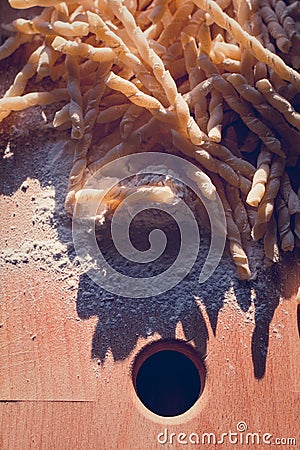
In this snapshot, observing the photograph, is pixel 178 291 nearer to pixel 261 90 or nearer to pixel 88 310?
pixel 88 310

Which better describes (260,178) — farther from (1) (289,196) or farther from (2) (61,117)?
(2) (61,117)

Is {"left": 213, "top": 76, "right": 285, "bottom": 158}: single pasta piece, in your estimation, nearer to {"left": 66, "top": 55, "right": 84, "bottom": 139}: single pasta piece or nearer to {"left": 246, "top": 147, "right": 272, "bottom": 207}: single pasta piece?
{"left": 246, "top": 147, "right": 272, "bottom": 207}: single pasta piece

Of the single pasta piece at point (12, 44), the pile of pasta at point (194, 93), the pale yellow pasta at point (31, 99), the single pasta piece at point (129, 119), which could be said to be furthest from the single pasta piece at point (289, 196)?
the single pasta piece at point (12, 44)

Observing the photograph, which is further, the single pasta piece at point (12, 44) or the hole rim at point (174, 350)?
the single pasta piece at point (12, 44)

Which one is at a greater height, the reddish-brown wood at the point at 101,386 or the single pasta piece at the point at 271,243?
the single pasta piece at the point at 271,243

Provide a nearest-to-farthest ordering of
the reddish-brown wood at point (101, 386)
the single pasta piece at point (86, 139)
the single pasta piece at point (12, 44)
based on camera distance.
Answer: the reddish-brown wood at point (101, 386)
the single pasta piece at point (86, 139)
the single pasta piece at point (12, 44)

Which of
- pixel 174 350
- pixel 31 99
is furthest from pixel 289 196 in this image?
pixel 31 99

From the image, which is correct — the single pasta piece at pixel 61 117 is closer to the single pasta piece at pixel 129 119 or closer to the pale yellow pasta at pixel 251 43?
the single pasta piece at pixel 129 119

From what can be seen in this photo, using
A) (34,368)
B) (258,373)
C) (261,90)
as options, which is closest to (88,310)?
(34,368)
